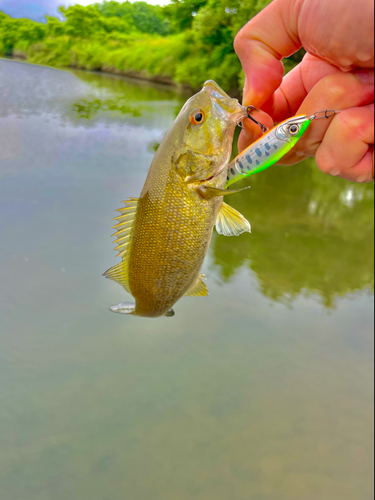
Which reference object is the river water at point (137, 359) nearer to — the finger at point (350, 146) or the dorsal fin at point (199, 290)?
the dorsal fin at point (199, 290)

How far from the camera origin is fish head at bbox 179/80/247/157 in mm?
1325

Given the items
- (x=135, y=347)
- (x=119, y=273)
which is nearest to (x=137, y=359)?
(x=135, y=347)

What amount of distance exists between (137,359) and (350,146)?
3455 millimetres

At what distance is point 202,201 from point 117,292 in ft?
10.5

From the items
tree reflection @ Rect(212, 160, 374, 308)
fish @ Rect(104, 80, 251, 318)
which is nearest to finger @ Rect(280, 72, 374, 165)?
fish @ Rect(104, 80, 251, 318)

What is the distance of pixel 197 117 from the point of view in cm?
133

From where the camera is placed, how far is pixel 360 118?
112 centimetres

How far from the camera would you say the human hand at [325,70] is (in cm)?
90

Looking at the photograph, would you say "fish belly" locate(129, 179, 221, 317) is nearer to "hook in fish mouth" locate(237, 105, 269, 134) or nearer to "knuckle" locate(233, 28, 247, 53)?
"hook in fish mouth" locate(237, 105, 269, 134)

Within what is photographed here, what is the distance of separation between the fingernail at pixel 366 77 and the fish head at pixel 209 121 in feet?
1.39

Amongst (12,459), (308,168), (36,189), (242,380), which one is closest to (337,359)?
(242,380)

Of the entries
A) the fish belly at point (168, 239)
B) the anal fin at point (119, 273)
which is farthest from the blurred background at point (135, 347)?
the fish belly at point (168, 239)

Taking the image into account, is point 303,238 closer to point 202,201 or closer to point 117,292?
point 117,292

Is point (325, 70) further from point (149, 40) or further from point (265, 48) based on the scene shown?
point (149, 40)
